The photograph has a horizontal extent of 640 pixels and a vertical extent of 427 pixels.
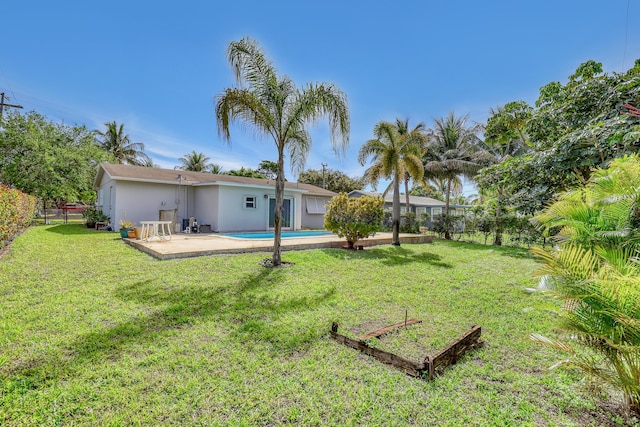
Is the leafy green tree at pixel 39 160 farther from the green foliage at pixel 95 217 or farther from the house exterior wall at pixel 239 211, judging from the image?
the house exterior wall at pixel 239 211

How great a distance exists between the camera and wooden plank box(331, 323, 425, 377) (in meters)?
3.05

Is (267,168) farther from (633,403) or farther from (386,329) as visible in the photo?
(633,403)

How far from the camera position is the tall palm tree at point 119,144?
31528 millimetres

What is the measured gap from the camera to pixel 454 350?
334 cm

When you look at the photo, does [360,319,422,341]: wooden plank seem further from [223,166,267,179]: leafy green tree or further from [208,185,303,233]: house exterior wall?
[223,166,267,179]: leafy green tree

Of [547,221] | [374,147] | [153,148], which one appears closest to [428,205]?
[374,147]

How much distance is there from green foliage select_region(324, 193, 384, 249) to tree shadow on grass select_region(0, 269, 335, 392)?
5.01 m

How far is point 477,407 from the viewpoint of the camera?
2545 mm

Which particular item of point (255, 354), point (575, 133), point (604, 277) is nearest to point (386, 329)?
point (255, 354)

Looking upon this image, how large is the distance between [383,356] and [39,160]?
2374 cm

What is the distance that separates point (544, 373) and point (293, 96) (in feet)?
24.7

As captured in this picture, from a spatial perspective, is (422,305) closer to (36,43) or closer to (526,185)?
(526,185)

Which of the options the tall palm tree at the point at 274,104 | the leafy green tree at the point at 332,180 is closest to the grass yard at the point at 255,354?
the tall palm tree at the point at 274,104

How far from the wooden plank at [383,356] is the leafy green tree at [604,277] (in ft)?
3.92
